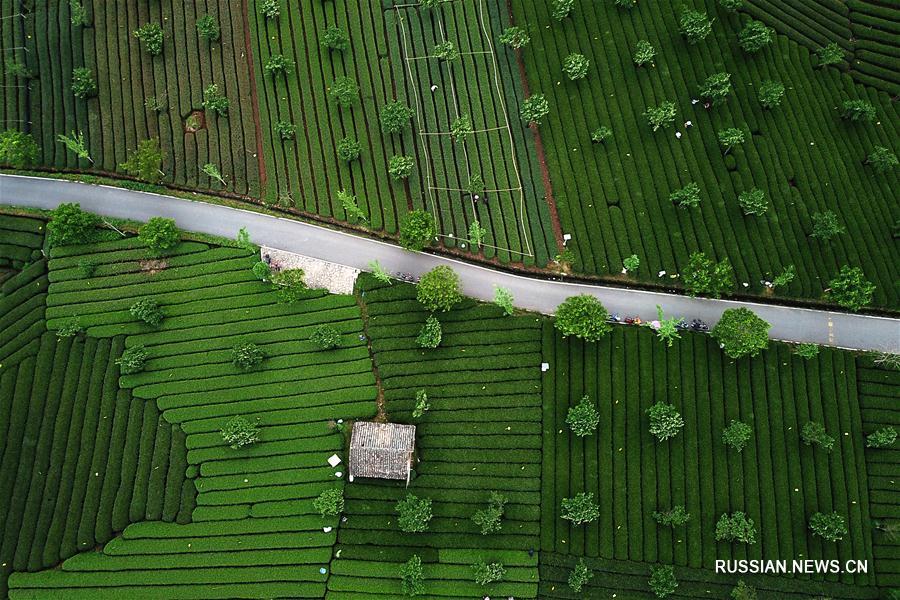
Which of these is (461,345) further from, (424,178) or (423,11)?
(423,11)

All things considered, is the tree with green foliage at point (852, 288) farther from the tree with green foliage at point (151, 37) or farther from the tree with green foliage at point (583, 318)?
the tree with green foliage at point (151, 37)

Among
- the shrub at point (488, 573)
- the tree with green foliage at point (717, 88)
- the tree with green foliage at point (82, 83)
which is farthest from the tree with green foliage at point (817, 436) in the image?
the tree with green foliage at point (82, 83)

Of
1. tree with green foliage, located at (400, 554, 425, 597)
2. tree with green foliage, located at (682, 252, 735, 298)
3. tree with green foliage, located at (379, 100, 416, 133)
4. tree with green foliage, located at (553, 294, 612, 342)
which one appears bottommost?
tree with green foliage, located at (400, 554, 425, 597)

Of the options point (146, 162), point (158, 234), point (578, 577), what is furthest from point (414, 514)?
point (146, 162)

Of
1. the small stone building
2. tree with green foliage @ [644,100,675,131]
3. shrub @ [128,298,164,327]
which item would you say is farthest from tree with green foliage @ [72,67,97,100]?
tree with green foliage @ [644,100,675,131]

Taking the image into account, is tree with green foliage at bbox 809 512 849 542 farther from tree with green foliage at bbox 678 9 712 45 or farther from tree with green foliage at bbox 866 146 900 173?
tree with green foliage at bbox 678 9 712 45
